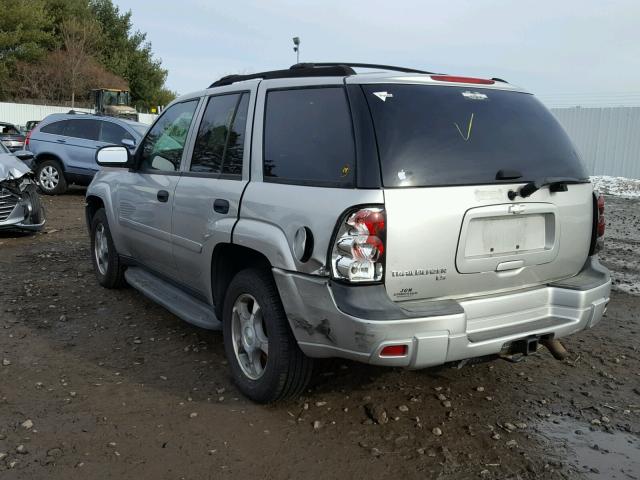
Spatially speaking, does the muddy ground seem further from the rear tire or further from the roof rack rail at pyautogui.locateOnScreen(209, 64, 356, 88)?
the rear tire

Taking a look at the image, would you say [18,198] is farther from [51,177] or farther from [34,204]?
[51,177]

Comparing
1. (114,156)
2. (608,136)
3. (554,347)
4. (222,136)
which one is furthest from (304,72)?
(608,136)

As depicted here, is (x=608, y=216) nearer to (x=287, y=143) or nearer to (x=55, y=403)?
(x=287, y=143)

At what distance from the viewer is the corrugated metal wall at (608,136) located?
65.7ft

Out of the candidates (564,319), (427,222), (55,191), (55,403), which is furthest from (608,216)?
(55,191)

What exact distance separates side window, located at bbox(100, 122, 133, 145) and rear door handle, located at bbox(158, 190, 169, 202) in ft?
30.8

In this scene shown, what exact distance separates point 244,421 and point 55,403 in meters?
1.17

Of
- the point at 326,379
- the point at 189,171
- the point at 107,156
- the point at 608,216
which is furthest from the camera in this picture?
the point at 608,216

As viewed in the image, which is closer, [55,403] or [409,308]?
[409,308]

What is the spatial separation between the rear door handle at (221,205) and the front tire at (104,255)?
7.54 feet

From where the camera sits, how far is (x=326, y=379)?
3.94 m

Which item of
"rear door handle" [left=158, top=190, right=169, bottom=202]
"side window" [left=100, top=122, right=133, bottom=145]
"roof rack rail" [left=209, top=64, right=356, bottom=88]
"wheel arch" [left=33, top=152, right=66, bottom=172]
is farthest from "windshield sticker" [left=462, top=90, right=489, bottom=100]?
"wheel arch" [left=33, top=152, right=66, bottom=172]

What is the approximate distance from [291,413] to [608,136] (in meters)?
20.4

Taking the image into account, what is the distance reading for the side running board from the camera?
13.1 ft
